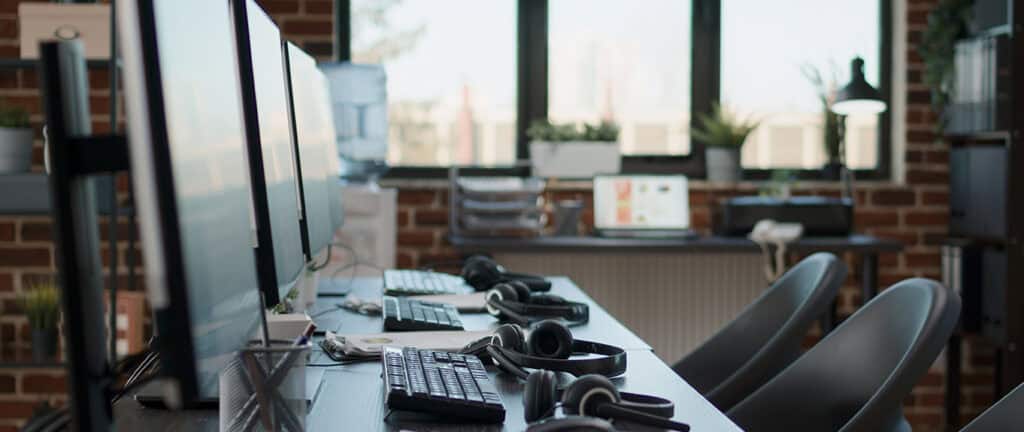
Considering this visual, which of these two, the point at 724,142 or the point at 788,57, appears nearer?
the point at 724,142

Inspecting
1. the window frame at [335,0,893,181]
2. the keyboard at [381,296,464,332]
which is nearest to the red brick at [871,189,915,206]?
the window frame at [335,0,893,181]

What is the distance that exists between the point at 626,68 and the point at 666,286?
891 millimetres

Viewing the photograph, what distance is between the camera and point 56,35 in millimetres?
3455

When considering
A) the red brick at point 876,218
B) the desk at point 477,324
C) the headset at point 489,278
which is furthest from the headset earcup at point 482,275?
the red brick at point 876,218

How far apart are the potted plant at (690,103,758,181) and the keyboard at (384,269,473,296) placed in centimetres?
174

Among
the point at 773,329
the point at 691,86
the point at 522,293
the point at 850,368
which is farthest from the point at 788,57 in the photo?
the point at 850,368

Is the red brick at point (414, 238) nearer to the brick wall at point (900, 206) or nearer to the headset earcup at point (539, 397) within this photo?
the brick wall at point (900, 206)

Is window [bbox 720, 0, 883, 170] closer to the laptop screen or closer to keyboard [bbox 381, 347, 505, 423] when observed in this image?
the laptop screen

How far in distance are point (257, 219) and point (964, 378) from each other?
3.83m

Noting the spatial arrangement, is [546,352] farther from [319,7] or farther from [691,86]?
[691,86]

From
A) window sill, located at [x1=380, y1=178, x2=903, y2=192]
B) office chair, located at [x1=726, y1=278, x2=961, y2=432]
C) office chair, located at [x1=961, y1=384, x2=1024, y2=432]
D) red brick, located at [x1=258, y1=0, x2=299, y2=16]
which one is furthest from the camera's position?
window sill, located at [x1=380, y1=178, x2=903, y2=192]

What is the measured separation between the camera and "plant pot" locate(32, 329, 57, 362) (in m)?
3.56

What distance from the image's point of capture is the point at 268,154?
1263mm

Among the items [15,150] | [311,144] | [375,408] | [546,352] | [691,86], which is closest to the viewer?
[375,408]
